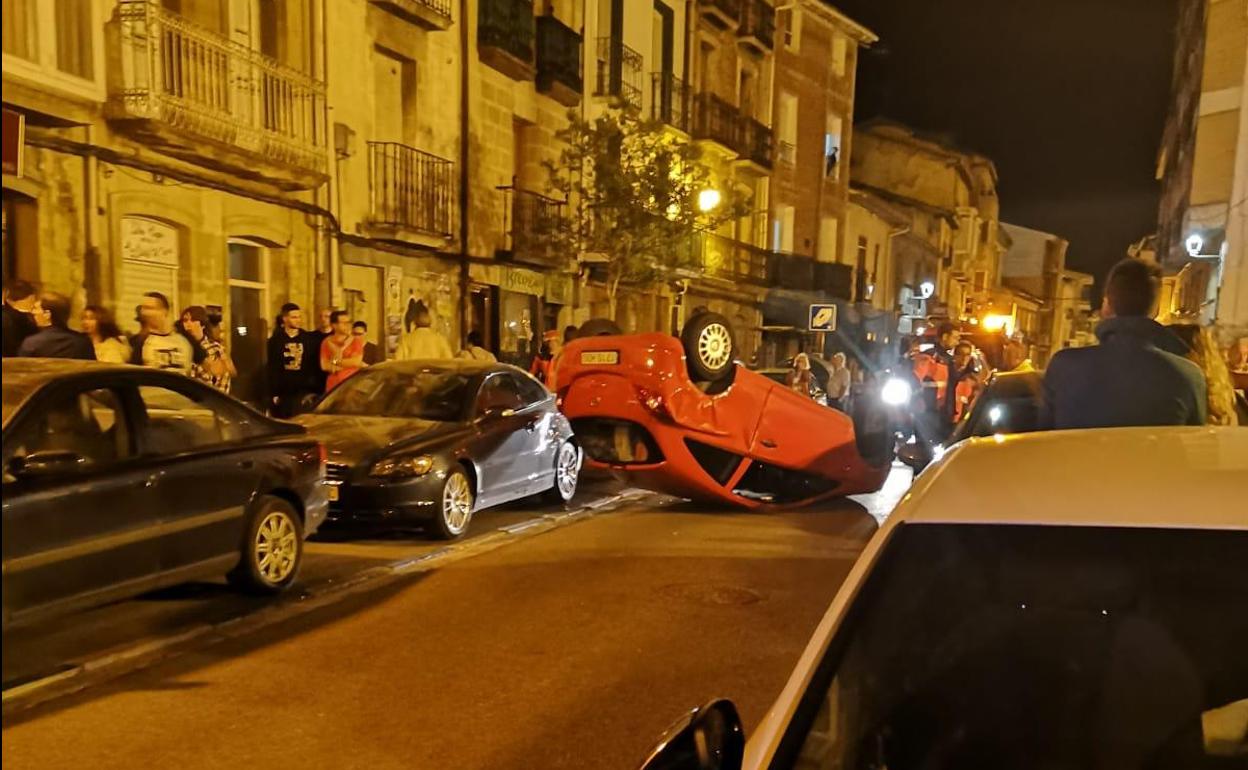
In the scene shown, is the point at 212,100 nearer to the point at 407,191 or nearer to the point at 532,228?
the point at 407,191

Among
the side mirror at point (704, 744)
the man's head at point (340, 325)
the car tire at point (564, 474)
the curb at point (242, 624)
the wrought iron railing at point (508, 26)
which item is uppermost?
the wrought iron railing at point (508, 26)

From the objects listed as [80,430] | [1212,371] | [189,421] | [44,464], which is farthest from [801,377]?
[44,464]

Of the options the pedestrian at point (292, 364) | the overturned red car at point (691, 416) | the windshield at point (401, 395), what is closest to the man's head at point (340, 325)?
the pedestrian at point (292, 364)

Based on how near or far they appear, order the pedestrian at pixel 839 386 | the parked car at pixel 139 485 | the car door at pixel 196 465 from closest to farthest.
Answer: the parked car at pixel 139 485 → the car door at pixel 196 465 → the pedestrian at pixel 839 386

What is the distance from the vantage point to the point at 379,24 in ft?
53.5

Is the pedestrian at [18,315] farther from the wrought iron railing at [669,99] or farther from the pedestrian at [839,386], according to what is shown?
the wrought iron railing at [669,99]

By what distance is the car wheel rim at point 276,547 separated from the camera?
6.20m

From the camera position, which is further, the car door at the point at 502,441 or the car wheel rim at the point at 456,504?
the car door at the point at 502,441

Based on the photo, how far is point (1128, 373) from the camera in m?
4.13

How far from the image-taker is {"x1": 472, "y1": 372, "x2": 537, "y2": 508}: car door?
8.78 meters

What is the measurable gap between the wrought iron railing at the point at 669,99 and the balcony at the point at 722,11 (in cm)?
279

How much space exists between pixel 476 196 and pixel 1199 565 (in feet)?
59.2

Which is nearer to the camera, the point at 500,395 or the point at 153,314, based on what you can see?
the point at 153,314

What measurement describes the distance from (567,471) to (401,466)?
9.07 ft
